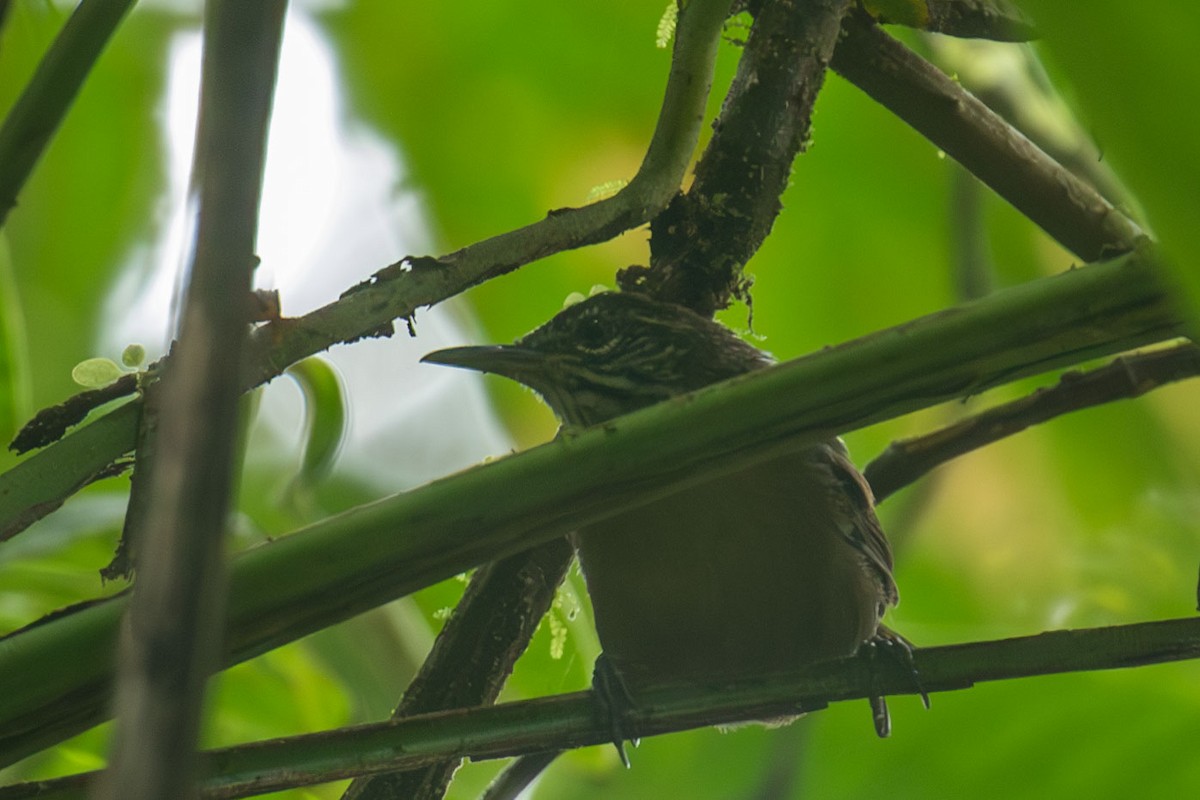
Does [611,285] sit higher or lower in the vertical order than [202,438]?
higher

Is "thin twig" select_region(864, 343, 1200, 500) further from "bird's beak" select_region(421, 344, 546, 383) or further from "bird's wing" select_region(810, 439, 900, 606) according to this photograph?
"bird's beak" select_region(421, 344, 546, 383)

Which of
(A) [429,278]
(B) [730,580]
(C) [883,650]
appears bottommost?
(C) [883,650]

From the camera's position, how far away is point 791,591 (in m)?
2.26

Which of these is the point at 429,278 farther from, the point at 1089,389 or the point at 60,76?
the point at 1089,389

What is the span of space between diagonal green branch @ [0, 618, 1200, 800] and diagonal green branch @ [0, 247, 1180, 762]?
1.03 feet

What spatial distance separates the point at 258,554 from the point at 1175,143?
2.57ft

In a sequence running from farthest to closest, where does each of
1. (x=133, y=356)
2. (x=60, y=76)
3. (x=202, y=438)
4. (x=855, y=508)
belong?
(x=855, y=508) → (x=133, y=356) → (x=60, y=76) → (x=202, y=438)

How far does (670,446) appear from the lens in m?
1.07

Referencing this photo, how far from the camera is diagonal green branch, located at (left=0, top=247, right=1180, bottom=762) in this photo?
3.50 ft

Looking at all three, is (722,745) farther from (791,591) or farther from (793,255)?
(793,255)

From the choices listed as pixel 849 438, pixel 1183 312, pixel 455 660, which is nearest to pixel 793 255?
pixel 849 438

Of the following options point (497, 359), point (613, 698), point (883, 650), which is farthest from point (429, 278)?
point (883, 650)

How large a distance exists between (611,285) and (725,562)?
94 centimetres

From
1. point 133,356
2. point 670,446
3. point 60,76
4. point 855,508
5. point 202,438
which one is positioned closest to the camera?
point 202,438
